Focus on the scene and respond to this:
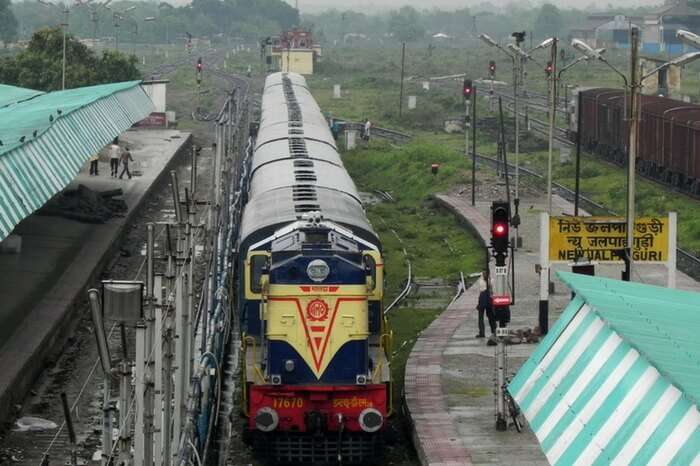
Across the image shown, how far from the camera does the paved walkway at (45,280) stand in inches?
968

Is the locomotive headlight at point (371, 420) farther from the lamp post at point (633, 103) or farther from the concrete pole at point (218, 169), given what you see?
the concrete pole at point (218, 169)

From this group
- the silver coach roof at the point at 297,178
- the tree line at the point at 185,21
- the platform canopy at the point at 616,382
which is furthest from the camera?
the tree line at the point at 185,21

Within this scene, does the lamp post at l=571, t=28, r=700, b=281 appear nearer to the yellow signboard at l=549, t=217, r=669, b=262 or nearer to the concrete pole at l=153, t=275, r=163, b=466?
the yellow signboard at l=549, t=217, r=669, b=262

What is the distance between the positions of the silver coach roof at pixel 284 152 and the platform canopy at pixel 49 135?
3.79m

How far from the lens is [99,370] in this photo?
83.8 feet

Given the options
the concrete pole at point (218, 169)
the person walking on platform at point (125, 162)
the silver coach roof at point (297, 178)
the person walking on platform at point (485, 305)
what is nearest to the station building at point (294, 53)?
the person walking on platform at point (125, 162)

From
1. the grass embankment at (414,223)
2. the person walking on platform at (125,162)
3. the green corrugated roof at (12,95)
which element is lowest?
the grass embankment at (414,223)

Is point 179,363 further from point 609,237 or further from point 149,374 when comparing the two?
point 609,237

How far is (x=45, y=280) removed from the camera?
3169 cm

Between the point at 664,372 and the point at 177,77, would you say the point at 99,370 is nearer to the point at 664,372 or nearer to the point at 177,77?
the point at 664,372

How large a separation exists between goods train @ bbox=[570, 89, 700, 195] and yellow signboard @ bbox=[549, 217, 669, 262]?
14.7 m

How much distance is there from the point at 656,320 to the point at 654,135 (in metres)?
35.2

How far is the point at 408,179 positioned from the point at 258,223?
30.1 meters

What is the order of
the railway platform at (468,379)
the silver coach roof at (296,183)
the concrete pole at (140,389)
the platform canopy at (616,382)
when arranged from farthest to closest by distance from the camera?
1. the silver coach roof at (296,183)
2. the railway platform at (468,379)
3. the concrete pole at (140,389)
4. the platform canopy at (616,382)
